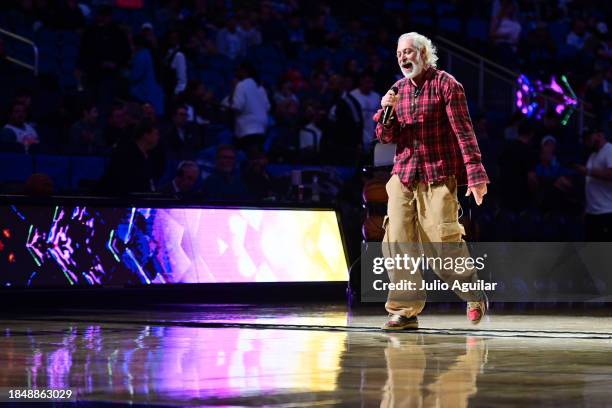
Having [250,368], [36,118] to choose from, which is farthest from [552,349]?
[36,118]

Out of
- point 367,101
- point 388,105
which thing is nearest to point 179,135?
point 367,101

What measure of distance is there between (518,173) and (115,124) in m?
5.23

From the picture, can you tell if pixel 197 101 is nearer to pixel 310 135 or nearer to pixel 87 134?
pixel 310 135

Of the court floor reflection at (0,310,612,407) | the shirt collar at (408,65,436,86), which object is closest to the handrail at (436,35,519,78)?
the shirt collar at (408,65,436,86)

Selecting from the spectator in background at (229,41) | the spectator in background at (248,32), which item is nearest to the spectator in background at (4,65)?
the spectator in background at (229,41)

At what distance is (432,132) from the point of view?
9.88 m

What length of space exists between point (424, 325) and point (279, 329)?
1.20m

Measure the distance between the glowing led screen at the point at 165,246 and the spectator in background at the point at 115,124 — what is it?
3.14 meters

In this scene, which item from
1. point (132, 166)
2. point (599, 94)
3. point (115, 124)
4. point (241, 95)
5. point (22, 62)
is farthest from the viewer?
point (599, 94)

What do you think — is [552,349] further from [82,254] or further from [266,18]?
[266,18]

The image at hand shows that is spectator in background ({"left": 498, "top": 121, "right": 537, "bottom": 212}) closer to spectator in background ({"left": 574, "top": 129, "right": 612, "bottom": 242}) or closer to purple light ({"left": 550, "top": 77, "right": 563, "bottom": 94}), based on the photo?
spectator in background ({"left": 574, "top": 129, "right": 612, "bottom": 242})

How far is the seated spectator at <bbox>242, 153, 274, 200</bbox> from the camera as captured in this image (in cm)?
1669

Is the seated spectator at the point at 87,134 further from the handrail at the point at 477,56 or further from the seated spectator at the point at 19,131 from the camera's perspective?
the handrail at the point at 477,56

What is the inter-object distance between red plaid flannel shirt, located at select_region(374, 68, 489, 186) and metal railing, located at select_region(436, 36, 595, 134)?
14391mm
